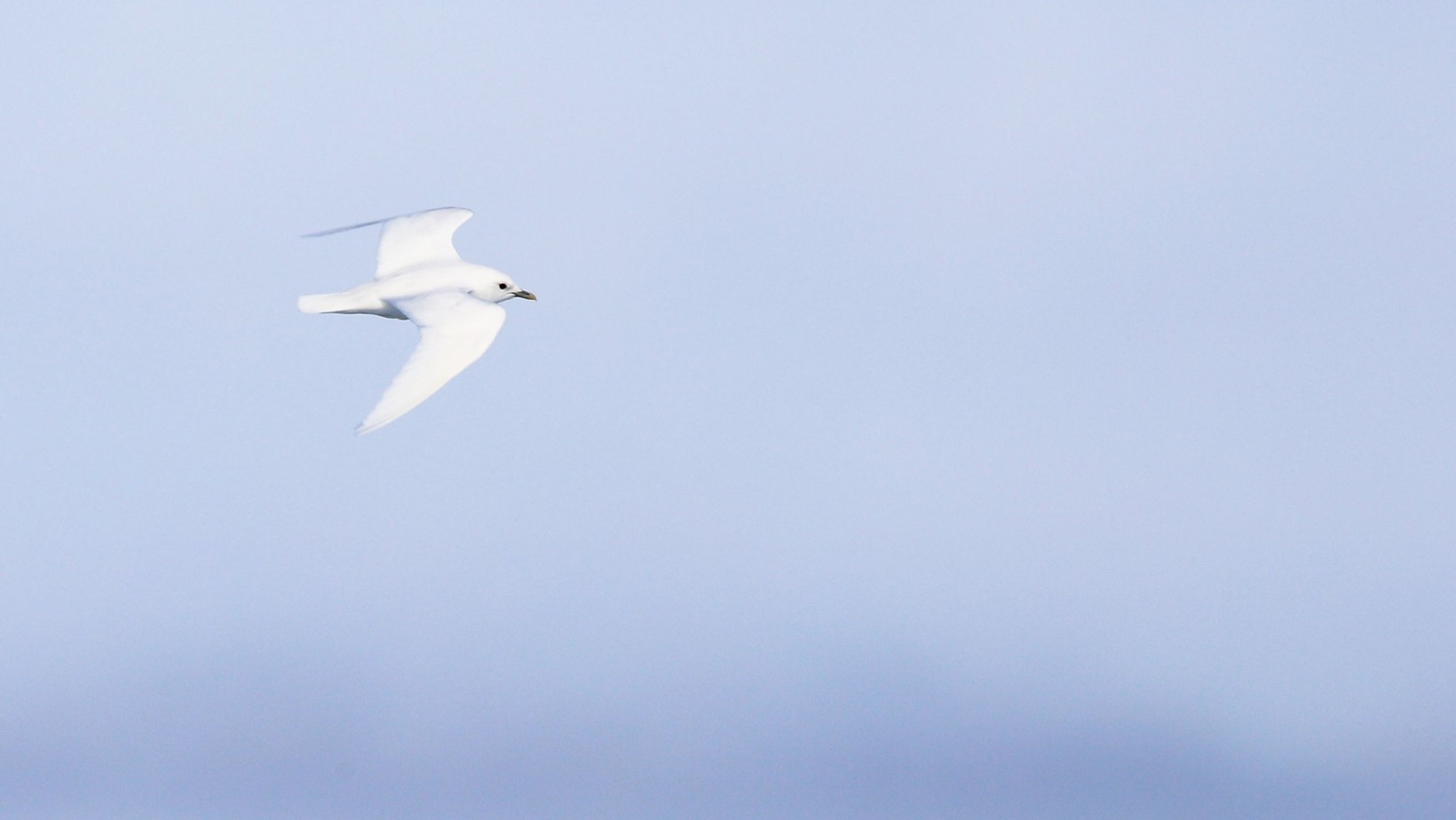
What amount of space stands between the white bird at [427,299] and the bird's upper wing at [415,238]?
17 millimetres

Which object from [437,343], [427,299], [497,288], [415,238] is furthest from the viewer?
[415,238]

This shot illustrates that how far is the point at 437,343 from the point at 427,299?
3161mm

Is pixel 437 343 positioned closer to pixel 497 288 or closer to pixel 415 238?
pixel 497 288

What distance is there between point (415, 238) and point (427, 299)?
478cm

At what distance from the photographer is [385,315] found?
107ft

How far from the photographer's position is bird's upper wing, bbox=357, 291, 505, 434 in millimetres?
25688

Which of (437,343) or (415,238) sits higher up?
(415,238)

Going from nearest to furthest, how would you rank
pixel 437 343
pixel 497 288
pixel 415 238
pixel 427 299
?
pixel 437 343 → pixel 427 299 → pixel 497 288 → pixel 415 238

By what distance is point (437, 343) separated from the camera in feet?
92.1

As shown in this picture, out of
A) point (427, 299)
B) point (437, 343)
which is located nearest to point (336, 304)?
point (427, 299)

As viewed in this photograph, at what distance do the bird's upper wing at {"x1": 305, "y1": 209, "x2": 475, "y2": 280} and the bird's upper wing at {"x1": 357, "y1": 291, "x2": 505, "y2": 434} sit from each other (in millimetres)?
3158

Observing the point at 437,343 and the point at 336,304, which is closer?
the point at 437,343

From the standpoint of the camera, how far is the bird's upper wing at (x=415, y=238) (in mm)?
34625

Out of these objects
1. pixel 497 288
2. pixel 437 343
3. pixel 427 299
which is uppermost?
pixel 497 288
